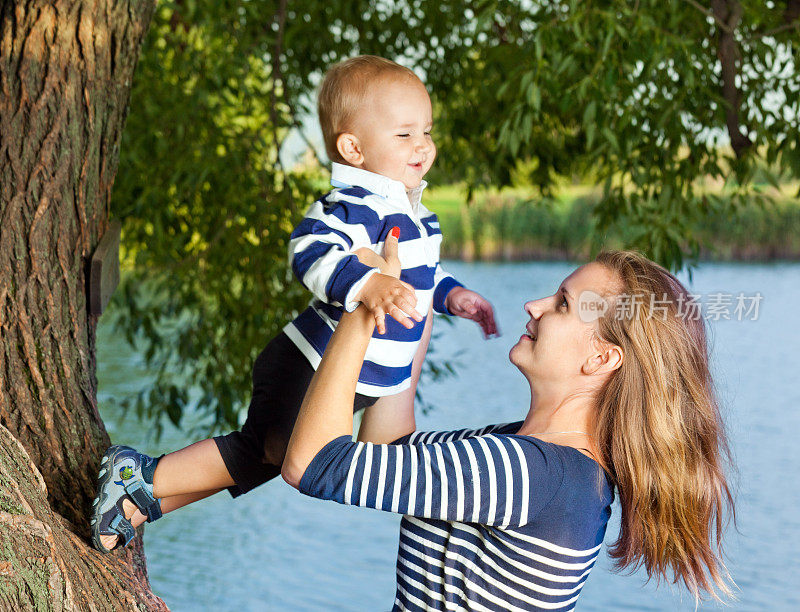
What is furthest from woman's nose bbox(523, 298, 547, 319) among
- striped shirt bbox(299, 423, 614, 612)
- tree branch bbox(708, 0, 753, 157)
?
tree branch bbox(708, 0, 753, 157)

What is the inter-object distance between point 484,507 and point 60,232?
91cm

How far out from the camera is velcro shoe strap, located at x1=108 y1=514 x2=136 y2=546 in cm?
141

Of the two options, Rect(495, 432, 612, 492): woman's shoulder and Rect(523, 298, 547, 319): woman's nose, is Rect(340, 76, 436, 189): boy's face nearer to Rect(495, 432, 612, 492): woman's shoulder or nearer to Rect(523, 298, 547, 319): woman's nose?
Rect(523, 298, 547, 319): woman's nose

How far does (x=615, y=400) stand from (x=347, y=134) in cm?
70

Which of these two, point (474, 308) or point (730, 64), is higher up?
point (730, 64)

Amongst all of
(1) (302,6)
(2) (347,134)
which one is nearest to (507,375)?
(1) (302,6)

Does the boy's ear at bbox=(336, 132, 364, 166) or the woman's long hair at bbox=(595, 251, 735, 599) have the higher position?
the boy's ear at bbox=(336, 132, 364, 166)

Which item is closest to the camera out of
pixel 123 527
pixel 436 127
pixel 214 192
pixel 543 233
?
pixel 123 527

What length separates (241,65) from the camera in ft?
11.2

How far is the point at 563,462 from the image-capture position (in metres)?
1.25

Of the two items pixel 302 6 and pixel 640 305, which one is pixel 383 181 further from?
pixel 302 6

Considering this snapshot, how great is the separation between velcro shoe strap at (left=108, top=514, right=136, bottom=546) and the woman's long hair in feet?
2.37

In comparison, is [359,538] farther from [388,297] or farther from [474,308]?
[388,297]

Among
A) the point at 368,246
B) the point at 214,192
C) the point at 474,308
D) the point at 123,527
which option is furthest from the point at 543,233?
the point at 123,527
